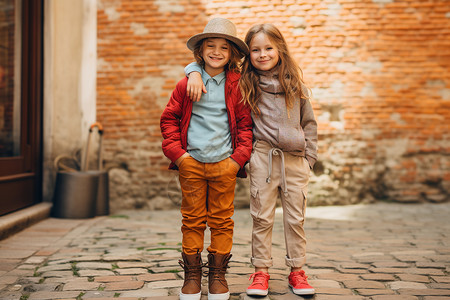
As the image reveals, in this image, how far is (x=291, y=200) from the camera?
2902mm

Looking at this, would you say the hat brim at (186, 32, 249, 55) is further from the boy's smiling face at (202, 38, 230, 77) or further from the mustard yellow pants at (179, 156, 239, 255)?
the mustard yellow pants at (179, 156, 239, 255)

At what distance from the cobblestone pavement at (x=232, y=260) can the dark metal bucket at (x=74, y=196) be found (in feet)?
0.50

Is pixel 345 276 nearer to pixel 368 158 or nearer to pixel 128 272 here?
pixel 128 272

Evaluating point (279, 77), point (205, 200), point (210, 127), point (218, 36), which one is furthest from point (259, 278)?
point (218, 36)

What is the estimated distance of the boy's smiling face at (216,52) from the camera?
2.85 meters

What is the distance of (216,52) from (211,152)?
1.93ft

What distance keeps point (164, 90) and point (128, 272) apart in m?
3.59

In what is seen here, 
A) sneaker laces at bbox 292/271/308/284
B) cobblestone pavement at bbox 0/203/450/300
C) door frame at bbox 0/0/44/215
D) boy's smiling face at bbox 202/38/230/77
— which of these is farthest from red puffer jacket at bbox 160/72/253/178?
door frame at bbox 0/0/44/215

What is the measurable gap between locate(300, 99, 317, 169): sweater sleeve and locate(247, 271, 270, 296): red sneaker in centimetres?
72

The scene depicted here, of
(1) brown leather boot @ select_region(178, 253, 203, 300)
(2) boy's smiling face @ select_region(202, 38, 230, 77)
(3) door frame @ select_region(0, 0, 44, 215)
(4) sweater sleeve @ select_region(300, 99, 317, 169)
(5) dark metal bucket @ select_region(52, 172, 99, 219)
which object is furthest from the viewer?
(5) dark metal bucket @ select_region(52, 172, 99, 219)

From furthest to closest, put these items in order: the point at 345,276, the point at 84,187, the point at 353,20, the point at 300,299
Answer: the point at 353,20 < the point at 84,187 < the point at 345,276 < the point at 300,299

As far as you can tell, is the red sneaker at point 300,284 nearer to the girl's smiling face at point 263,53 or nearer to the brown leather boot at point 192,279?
the brown leather boot at point 192,279

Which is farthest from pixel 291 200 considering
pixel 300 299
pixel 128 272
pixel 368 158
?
pixel 368 158

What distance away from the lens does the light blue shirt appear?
2.75 m
